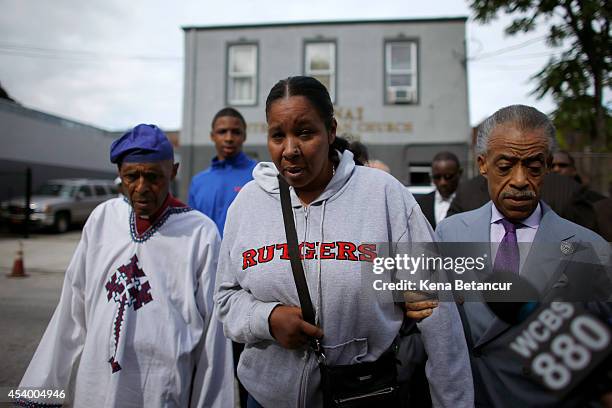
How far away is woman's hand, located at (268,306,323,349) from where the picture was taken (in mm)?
1417

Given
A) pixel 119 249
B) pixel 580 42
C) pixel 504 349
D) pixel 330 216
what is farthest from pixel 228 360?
pixel 580 42

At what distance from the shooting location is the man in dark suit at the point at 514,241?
1.31m

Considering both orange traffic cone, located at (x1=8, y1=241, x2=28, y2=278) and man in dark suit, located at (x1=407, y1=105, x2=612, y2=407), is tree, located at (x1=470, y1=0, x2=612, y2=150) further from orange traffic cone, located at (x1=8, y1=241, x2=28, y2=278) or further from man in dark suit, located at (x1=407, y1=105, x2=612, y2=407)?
orange traffic cone, located at (x1=8, y1=241, x2=28, y2=278)

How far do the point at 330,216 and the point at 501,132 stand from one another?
Result: 72 centimetres

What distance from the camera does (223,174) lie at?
361cm

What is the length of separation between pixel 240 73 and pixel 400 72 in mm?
4974

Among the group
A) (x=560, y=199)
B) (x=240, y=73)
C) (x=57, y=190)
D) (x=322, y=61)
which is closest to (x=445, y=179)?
(x=560, y=199)

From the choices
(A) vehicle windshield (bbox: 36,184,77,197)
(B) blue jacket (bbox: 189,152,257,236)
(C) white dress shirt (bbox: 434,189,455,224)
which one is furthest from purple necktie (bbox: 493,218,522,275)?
(A) vehicle windshield (bbox: 36,184,77,197)

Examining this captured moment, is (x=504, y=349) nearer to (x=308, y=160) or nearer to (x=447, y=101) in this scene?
(x=308, y=160)

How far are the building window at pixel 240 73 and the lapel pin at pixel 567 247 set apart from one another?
12.7 meters

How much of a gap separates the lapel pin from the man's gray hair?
0.35 meters

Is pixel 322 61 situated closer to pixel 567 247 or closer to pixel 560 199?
pixel 560 199

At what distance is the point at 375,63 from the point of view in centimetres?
1284

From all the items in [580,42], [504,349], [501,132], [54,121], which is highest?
[54,121]
